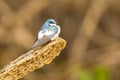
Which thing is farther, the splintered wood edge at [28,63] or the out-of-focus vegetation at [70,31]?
the out-of-focus vegetation at [70,31]

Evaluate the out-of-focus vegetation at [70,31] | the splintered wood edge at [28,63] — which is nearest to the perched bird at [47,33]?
the splintered wood edge at [28,63]

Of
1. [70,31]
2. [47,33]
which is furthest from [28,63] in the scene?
[70,31]

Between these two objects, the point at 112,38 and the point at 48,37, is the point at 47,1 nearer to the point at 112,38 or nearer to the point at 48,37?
the point at 112,38

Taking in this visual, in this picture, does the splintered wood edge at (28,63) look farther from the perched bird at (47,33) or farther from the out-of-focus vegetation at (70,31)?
the out-of-focus vegetation at (70,31)

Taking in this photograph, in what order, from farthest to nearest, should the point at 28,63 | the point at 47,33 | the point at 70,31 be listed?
the point at 70,31 → the point at 47,33 → the point at 28,63

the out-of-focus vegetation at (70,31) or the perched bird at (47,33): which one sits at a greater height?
the out-of-focus vegetation at (70,31)

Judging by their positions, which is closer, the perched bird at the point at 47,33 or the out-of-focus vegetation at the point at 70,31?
the perched bird at the point at 47,33

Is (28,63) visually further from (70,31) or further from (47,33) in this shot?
(70,31)

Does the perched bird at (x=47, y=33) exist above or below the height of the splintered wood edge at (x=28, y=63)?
above

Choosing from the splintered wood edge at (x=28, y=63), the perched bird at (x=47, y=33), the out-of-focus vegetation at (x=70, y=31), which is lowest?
the splintered wood edge at (x=28, y=63)
